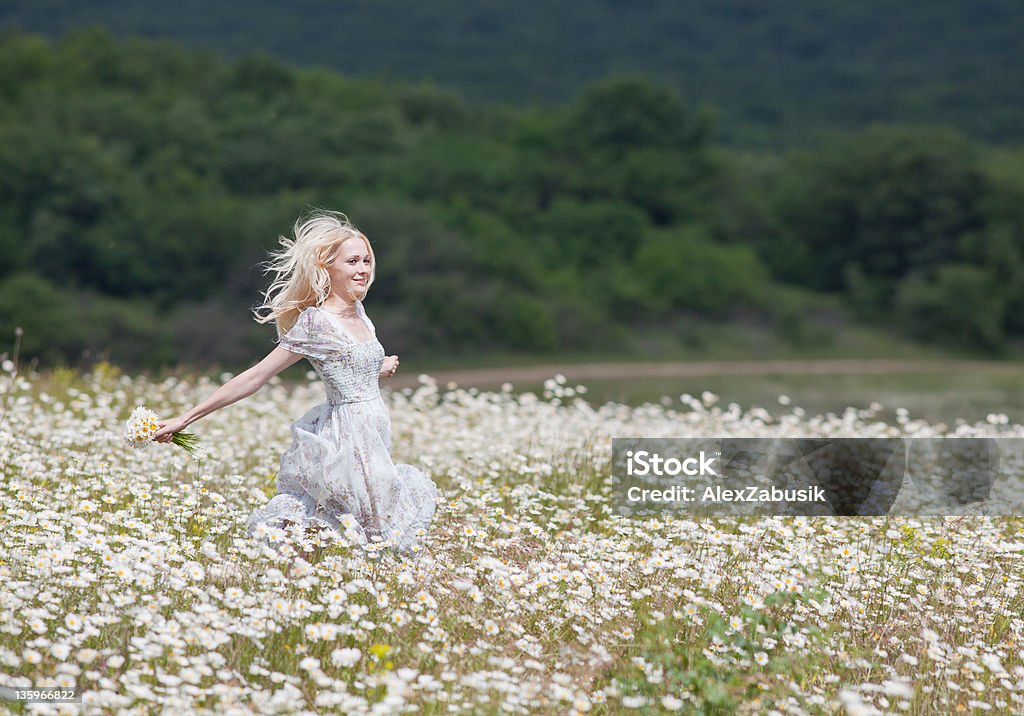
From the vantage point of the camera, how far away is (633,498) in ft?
24.7

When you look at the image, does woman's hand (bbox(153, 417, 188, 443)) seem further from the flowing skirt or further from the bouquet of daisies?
the flowing skirt

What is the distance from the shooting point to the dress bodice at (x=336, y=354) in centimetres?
542

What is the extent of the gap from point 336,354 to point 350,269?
1.35 feet

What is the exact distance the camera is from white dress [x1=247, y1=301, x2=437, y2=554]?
5.40 metres

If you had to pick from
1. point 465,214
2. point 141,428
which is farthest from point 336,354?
point 465,214

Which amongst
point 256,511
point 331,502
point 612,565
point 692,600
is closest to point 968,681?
point 692,600

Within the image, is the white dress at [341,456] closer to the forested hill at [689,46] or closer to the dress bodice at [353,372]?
the dress bodice at [353,372]

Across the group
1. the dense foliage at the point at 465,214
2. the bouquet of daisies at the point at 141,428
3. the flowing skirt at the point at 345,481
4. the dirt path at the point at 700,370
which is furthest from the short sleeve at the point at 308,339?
the dense foliage at the point at 465,214

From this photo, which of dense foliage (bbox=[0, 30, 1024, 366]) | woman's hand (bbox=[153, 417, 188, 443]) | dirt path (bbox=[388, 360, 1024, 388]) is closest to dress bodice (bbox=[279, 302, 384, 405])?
woman's hand (bbox=[153, 417, 188, 443])

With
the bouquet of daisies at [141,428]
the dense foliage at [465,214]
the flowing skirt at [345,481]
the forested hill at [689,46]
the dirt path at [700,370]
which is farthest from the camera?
the forested hill at [689,46]

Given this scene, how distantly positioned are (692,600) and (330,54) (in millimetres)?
88123

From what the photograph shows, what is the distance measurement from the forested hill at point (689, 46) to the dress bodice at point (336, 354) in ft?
233

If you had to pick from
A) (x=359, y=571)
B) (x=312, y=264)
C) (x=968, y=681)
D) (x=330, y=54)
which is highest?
(x=330, y=54)

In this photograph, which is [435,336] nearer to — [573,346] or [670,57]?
[573,346]
